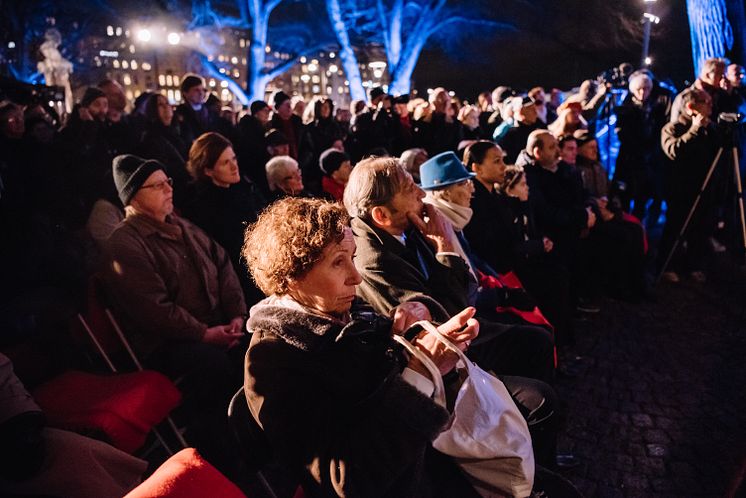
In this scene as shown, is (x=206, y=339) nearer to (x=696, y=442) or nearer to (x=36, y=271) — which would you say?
(x=36, y=271)

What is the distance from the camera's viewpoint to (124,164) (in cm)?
334

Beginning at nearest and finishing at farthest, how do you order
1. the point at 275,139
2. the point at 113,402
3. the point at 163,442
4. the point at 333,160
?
the point at 113,402
the point at 163,442
the point at 333,160
the point at 275,139

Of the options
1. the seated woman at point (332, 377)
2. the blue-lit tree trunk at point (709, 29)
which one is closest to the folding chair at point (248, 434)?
the seated woman at point (332, 377)

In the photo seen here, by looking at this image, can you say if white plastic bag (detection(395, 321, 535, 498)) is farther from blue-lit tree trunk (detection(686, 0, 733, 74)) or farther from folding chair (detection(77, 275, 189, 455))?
blue-lit tree trunk (detection(686, 0, 733, 74))

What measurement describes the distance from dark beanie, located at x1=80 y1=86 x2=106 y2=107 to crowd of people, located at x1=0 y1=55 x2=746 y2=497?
27 millimetres

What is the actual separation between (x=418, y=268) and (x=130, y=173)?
6.29ft

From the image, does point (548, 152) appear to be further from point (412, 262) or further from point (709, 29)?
point (709, 29)

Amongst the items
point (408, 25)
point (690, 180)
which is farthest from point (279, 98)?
point (408, 25)

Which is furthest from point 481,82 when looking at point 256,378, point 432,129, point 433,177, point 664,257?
point 256,378

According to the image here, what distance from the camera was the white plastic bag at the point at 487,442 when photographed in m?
1.65

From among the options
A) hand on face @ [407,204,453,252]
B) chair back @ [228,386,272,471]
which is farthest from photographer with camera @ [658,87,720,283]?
chair back @ [228,386,272,471]

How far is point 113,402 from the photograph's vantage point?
7.95ft

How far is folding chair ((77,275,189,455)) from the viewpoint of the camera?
112 inches

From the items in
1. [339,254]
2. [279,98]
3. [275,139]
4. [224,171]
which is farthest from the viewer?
[279,98]
